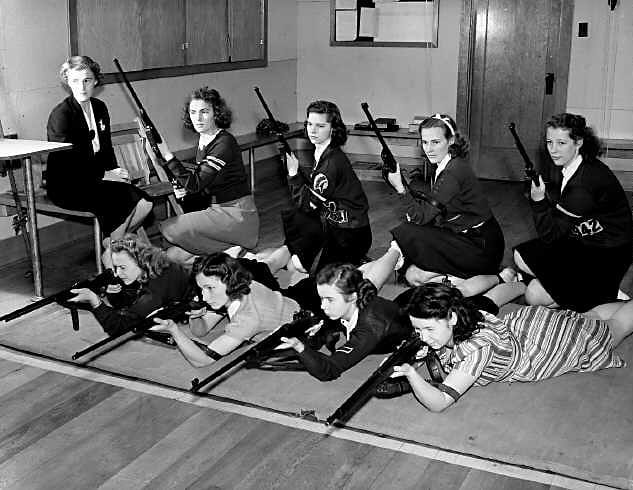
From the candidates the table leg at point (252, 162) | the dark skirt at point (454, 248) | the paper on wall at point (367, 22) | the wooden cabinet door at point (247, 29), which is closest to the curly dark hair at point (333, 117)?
the dark skirt at point (454, 248)

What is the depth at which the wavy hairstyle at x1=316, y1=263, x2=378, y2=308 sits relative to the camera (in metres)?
3.29

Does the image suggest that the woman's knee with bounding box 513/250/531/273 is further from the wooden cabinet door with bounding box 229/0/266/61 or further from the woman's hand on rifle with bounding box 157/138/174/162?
the wooden cabinet door with bounding box 229/0/266/61

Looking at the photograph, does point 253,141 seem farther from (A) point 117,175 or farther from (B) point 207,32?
(A) point 117,175

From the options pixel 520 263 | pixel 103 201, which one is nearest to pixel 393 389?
pixel 520 263

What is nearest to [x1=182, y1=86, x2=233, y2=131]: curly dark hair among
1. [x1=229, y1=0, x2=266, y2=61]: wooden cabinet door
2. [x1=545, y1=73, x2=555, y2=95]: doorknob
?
[x1=229, y1=0, x2=266, y2=61]: wooden cabinet door

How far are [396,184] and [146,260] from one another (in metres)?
1.34

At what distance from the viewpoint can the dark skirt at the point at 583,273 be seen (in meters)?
3.93

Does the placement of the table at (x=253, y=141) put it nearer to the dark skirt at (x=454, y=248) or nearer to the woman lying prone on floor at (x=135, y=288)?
the dark skirt at (x=454, y=248)

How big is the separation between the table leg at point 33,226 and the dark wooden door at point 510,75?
4.16m

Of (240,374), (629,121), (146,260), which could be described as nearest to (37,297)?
(146,260)

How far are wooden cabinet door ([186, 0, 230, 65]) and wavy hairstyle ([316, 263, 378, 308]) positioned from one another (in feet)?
11.2

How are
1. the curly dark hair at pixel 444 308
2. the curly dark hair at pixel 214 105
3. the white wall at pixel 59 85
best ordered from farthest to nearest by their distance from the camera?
the white wall at pixel 59 85 < the curly dark hair at pixel 214 105 < the curly dark hair at pixel 444 308

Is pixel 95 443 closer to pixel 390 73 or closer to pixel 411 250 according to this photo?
pixel 411 250

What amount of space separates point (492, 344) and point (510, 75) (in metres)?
4.62
